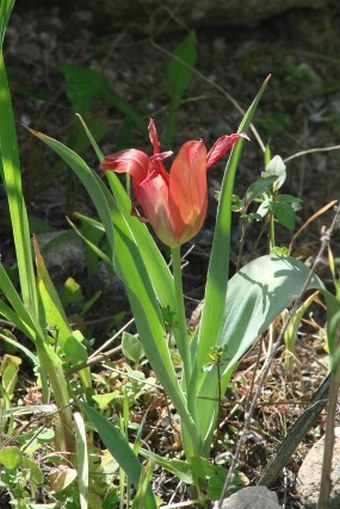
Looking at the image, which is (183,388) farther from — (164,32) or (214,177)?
(164,32)

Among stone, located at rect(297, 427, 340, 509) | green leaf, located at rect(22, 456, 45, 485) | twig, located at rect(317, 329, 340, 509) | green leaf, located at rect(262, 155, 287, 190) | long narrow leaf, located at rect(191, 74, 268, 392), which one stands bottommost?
stone, located at rect(297, 427, 340, 509)

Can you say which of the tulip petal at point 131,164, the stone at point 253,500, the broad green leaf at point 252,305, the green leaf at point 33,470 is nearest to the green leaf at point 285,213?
the broad green leaf at point 252,305

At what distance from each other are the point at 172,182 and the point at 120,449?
0.45 metres

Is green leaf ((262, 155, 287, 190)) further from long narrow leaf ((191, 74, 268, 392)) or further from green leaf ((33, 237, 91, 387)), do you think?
green leaf ((33, 237, 91, 387))

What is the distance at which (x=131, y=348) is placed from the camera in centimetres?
199

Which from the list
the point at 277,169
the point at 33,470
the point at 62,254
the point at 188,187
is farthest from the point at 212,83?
the point at 33,470

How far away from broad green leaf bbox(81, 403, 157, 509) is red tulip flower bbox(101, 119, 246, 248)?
33cm

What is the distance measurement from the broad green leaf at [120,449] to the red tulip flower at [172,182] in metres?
0.33

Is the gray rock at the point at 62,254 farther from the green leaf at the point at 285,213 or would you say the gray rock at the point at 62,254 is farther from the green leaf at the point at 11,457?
the green leaf at the point at 11,457

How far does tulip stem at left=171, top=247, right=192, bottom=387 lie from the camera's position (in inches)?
64.7

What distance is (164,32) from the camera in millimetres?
3340

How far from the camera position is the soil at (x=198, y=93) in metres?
2.73

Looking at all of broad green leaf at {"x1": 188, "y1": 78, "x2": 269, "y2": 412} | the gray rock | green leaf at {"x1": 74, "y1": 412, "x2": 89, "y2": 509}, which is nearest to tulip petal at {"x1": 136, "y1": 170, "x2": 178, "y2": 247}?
broad green leaf at {"x1": 188, "y1": 78, "x2": 269, "y2": 412}

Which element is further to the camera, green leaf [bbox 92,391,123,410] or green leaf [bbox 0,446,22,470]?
green leaf [bbox 92,391,123,410]
